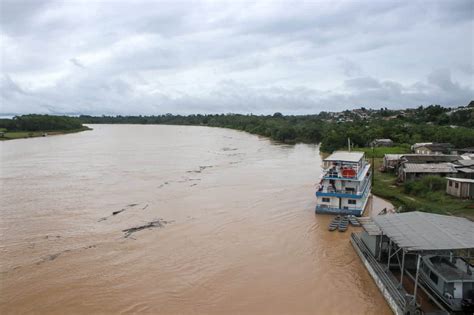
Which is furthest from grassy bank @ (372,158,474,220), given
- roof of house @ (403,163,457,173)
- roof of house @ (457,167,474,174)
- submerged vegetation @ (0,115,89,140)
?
submerged vegetation @ (0,115,89,140)

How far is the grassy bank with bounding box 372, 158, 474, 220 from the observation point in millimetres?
20703

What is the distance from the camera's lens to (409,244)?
12109mm

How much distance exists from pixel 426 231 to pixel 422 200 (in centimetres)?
1206

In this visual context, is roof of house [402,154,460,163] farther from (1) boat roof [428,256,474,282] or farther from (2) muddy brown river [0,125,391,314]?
(1) boat roof [428,256,474,282]

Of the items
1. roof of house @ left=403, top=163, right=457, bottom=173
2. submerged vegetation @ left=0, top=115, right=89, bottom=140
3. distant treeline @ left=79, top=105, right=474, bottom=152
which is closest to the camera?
roof of house @ left=403, top=163, right=457, bottom=173

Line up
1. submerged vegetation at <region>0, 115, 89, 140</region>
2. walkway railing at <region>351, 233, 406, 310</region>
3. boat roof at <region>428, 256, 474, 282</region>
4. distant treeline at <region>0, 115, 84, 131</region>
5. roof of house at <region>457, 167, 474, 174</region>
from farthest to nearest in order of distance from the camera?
distant treeline at <region>0, 115, 84, 131</region>, submerged vegetation at <region>0, 115, 89, 140</region>, roof of house at <region>457, 167, 474, 174</region>, walkway railing at <region>351, 233, 406, 310</region>, boat roof at <region>428, 256, 474, 282</region>

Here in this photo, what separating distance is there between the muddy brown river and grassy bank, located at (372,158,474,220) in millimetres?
4768

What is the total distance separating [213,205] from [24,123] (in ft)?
268

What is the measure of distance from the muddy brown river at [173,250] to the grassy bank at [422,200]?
477 cm

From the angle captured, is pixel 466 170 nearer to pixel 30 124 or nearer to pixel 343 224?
pixel 343 224

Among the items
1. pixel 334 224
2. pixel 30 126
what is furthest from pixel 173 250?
pixel 30 126

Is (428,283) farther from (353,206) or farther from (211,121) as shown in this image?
(211,121)

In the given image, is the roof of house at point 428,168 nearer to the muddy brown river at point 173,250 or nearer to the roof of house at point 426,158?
the roof of house at point 426,158

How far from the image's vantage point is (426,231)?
1320 cm
